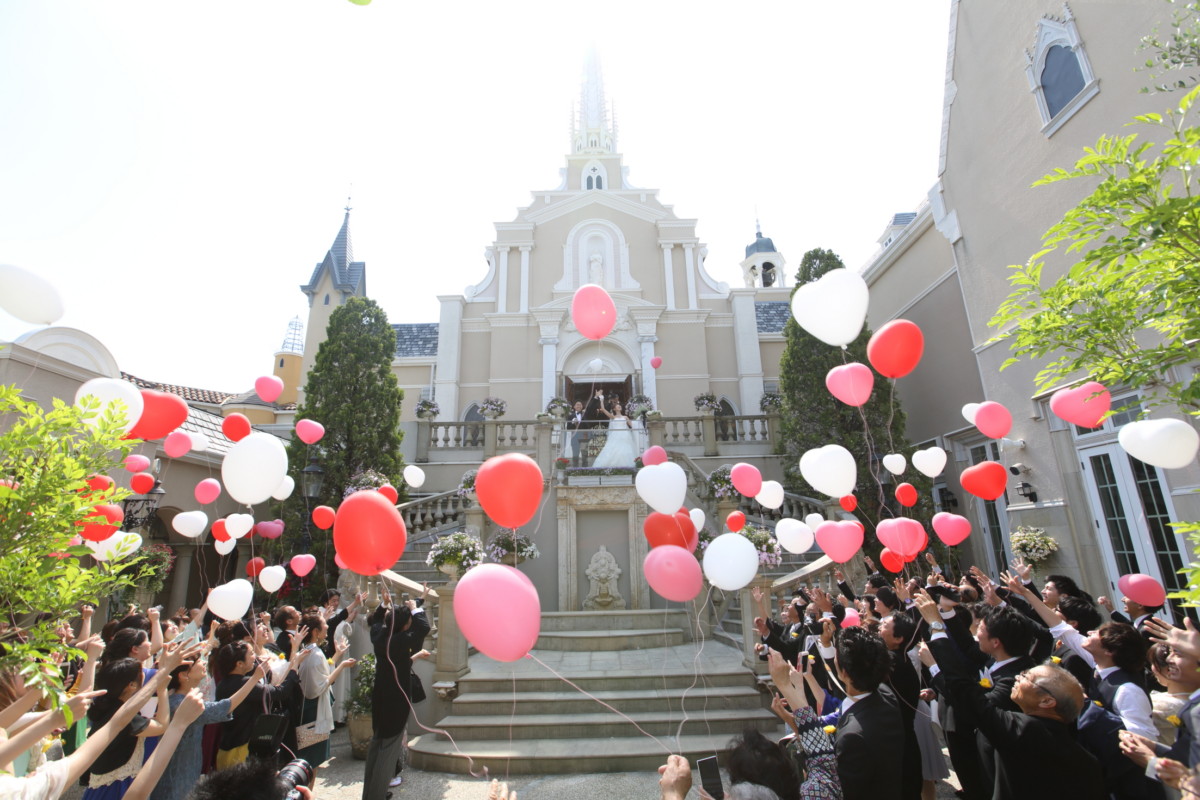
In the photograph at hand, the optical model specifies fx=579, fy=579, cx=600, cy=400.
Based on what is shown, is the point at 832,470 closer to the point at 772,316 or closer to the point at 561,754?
the point at 561,754

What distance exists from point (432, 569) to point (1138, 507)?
38.0 feet

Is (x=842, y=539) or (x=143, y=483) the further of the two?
(x=143, y=483)

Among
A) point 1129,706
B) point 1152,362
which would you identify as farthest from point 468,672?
point 1152,362

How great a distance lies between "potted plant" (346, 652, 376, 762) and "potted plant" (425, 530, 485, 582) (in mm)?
2159

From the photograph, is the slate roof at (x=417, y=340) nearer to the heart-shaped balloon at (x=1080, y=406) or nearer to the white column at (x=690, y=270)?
the white column at (x=690, y=270)

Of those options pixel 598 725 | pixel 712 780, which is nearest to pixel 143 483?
pixel 598 725

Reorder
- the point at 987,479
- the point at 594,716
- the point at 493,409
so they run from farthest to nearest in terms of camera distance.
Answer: the point at 493,409
the point at 594,716
the point at 987,479

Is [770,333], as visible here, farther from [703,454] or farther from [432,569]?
[432,569]

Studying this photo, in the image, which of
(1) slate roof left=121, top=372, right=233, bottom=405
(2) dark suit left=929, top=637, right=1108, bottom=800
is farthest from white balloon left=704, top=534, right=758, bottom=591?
(1) slate roof left=121, top=372, right=233, bottom=405

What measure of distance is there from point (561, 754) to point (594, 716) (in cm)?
80

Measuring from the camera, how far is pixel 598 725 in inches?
270

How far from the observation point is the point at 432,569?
1121 cm

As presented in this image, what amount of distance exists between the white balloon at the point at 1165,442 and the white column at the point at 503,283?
18.1 m

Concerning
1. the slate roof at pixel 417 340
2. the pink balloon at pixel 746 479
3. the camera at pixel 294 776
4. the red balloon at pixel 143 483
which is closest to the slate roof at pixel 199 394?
the slate roof at pixel 417 340
